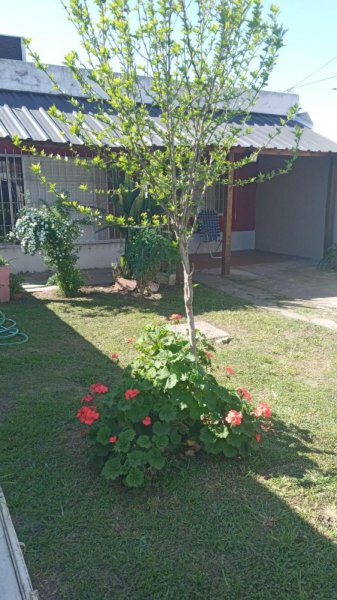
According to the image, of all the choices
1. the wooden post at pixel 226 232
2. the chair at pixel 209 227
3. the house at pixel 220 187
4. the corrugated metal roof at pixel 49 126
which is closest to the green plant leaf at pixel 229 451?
the corrugated metal roof at pixel 49 126

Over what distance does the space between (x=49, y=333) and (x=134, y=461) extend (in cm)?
312

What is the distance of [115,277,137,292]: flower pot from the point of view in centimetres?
722

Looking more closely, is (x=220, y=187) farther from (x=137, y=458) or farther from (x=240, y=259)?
(x=137, y=458)

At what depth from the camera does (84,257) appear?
931cm

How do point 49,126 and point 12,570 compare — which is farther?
point 49,126

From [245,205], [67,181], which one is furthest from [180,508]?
[245,205]

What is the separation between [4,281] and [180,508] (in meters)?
4.95

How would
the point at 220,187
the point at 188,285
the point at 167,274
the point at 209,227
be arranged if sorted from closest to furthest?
the point at 188,285, the point at 167,274, the point at 209,227, the point at 220,187

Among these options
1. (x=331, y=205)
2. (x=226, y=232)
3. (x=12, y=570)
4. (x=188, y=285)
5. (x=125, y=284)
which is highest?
(x=331, y=205)

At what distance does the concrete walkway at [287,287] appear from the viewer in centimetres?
639

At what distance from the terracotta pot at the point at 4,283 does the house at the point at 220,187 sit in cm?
126

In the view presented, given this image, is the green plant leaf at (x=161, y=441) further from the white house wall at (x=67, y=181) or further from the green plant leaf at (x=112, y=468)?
the white house wall at (x=67, y=181)

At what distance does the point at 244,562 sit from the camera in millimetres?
2039

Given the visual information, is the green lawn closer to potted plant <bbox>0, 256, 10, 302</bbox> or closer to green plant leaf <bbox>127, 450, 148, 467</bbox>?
green plant leaf <bbox>127, 450, 148, 467</bbox>
